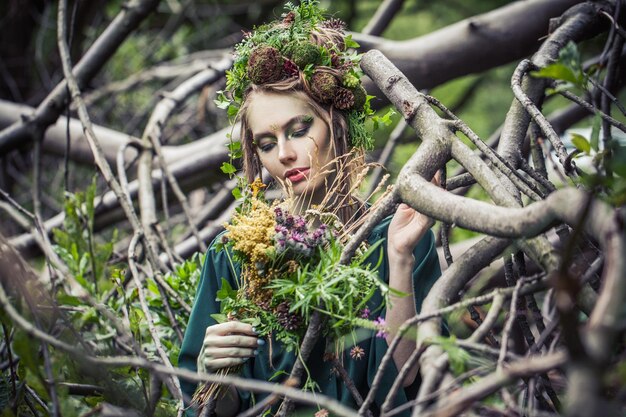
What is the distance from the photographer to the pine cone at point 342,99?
151 cm

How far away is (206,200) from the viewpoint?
12.3 ft

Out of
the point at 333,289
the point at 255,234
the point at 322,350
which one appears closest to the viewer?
the point at 333,289

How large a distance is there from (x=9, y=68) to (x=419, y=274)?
3.46m

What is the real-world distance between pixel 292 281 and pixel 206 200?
2.63 meters

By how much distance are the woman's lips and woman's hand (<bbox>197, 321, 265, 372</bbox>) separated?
0.35 m

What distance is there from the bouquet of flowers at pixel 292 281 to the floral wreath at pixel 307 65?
0.32 m

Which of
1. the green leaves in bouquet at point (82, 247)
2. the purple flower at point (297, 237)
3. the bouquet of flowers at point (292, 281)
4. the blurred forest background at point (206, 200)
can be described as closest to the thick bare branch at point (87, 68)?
the blurred forest background at point (206, 200)

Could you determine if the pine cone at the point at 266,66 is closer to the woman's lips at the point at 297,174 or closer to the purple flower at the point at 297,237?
the woman's lips at the point at 297,174

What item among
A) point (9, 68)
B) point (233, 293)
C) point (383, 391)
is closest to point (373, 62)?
point (233, 293)

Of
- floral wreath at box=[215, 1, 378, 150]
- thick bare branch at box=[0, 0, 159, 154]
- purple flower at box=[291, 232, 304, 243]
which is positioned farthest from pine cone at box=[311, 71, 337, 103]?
thick bare branch at box=[0, 0, 159, 154]

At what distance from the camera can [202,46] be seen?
15.3 feet

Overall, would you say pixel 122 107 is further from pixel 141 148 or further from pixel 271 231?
pixel 271 231

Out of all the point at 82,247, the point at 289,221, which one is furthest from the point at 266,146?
the point at 82,247

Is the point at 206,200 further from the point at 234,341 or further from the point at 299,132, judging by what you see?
the point at 234,341
